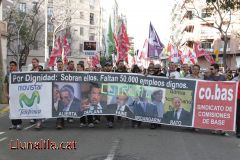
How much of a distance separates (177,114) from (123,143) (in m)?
2.91

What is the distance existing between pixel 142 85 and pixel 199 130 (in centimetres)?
199

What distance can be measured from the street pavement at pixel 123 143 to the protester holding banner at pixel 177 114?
27 cm

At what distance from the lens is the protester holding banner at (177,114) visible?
42.3 feet

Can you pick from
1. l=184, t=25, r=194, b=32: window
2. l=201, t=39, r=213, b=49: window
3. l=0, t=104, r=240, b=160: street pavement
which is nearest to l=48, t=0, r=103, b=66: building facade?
l=184, t=25, r=194, b=32: window

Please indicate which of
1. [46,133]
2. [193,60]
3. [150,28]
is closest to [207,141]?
[46,133]

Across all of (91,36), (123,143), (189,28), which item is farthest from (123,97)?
(91,36)

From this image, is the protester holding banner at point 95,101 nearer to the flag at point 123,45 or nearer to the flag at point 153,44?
the flag at point 153,44

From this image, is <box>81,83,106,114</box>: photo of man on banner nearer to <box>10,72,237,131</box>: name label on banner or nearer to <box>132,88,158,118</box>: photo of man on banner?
<box>10,72,237,131</box>: name label on banner

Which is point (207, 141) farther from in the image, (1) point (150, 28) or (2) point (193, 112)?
(1) point (150, 28)

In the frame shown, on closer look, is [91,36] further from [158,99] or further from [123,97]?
[158,99]

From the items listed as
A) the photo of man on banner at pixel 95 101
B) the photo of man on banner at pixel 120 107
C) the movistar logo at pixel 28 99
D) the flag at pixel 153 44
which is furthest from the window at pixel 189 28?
the movistar logo at pixel 28 99

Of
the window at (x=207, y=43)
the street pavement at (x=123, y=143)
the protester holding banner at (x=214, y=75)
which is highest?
the window at (x=207, y=43)

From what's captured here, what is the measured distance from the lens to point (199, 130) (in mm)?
13359

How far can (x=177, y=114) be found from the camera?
1298cm
